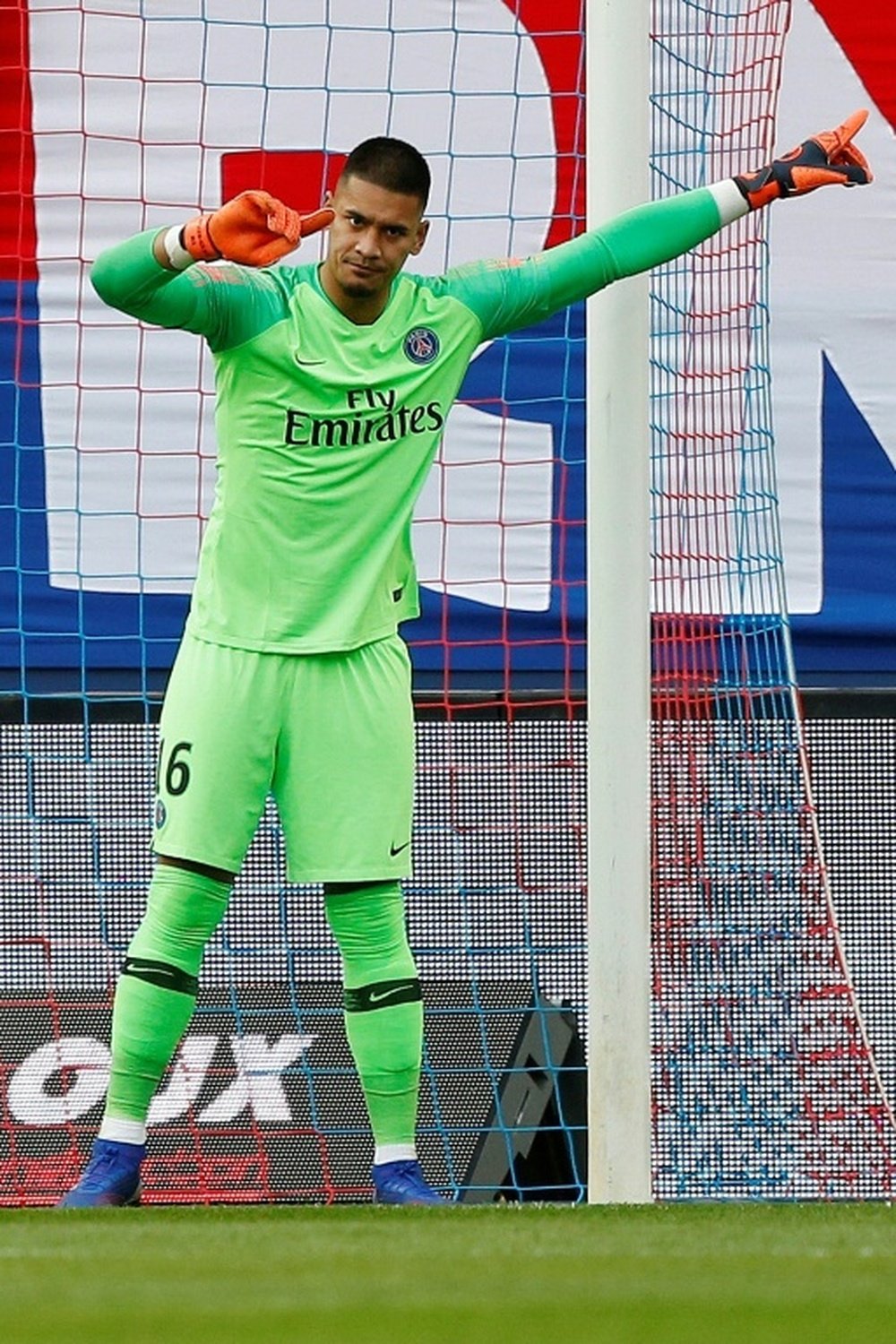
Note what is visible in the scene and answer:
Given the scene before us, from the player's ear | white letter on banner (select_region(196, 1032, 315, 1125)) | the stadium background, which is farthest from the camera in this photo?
the stadium background

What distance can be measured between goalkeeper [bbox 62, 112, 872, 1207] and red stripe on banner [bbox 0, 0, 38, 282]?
175 centimetres

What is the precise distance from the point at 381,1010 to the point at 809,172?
1620 millimetres

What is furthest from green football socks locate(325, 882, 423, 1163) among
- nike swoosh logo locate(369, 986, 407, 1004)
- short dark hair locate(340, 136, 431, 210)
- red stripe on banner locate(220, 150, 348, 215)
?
red stripe on banner locate(220, 150, 348, 215)

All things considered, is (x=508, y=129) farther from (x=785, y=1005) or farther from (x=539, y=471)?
(x=785, y=1005)

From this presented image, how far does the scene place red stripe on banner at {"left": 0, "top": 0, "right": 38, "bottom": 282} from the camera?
576cm

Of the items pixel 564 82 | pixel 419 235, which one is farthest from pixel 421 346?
pixel 564 82

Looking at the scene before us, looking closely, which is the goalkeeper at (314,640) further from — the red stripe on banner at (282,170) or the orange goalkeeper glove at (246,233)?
the red stripe on banner at (282,170)

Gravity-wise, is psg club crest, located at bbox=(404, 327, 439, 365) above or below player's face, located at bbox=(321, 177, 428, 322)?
below

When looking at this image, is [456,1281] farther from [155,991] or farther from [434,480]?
[434,480]

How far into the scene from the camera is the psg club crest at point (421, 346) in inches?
166

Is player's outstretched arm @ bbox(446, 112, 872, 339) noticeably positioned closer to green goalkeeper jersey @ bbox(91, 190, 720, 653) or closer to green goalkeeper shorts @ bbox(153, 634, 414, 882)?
green goalkeeper jersey @ bbox(91, 190, 720, 653)

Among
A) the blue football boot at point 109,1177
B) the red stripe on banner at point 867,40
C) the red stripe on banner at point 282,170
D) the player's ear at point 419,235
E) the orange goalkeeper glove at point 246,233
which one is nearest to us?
the orange goalkeeper glove at point 246,233

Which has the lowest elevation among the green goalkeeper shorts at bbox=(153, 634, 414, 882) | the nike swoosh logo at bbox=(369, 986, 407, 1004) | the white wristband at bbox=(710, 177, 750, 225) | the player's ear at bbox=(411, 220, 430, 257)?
the nike swoosh logo at bbox=(369, 986, 407, 1004)

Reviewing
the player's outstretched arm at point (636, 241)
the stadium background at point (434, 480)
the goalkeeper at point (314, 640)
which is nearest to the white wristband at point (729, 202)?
the player's outstretched arm at point (636, 241)
